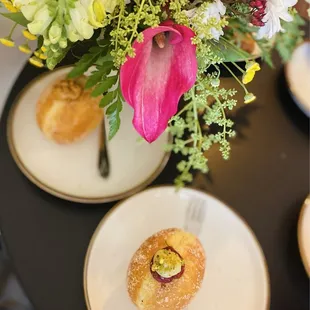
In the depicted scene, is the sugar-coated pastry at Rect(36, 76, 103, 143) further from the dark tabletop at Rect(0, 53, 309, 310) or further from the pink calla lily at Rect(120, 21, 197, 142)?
the pink calla lily at Rect(120, 21, 197, 142)

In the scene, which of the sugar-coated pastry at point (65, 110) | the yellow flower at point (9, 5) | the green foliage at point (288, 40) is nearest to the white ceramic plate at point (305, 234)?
the green foliage at point (288, 40)

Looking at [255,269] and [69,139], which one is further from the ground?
[69,139]

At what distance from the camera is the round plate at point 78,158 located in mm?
854

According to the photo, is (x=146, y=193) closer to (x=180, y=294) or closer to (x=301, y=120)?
(x=180, y=294)

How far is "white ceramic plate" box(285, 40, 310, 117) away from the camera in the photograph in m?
0.96

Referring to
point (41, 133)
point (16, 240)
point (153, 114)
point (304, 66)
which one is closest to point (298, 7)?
point (304, 66)

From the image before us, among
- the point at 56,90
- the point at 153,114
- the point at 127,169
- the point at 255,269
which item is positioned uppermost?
the point at 153,114

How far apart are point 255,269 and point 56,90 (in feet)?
1.40

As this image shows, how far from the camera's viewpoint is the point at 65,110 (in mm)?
864

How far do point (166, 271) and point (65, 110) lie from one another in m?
0.31

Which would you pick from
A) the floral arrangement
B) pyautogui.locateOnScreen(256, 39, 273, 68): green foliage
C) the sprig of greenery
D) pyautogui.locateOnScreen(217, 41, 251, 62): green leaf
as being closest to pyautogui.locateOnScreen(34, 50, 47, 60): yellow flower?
the floral arrangement

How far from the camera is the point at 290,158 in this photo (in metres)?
0.97

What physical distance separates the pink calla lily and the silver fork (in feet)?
0.85

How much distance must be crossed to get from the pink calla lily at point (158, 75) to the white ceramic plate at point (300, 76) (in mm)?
393
